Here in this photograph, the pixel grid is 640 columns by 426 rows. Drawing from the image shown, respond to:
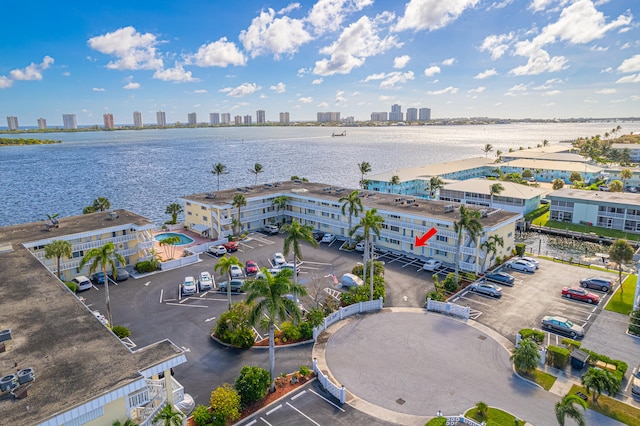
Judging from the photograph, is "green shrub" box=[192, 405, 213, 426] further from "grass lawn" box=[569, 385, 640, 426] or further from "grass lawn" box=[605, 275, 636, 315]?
"grass lawn" box=[605, 275, 636, 315]

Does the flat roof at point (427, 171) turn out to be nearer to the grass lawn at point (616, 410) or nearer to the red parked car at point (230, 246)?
the red parked car at point (230, 246)

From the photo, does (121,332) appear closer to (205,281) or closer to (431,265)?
(205,281)

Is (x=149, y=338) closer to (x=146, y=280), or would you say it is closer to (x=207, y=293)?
(x=207, y=293)

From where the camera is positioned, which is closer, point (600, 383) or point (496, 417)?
point (496, 417)

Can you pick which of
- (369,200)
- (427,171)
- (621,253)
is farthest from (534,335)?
(427,171)

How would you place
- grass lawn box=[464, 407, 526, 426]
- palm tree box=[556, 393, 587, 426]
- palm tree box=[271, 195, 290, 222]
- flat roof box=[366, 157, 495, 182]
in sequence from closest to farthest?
palm tree box=[556, 393, 587, 426]
grass lawn box=[464, 407, 526, 426]
palm tree box=[271, 195, 290, 222]
flat roof box=[366, 157, 495, 182]

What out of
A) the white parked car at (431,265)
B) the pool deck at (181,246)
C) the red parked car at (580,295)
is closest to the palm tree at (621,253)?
the red parked car at (580,295)

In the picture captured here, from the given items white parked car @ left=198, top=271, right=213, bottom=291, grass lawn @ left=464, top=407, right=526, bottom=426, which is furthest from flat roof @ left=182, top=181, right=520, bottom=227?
grass lawn @ left=464, top=407, right=526, bottom=426
